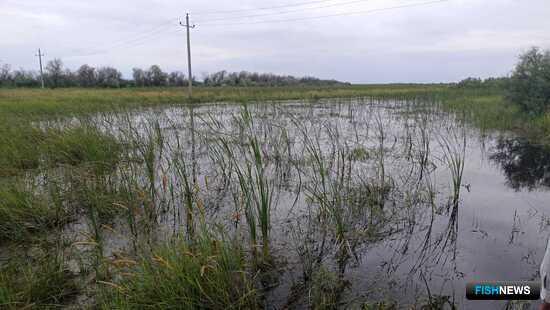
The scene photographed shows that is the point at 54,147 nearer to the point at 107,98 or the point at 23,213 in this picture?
the point at 23,213

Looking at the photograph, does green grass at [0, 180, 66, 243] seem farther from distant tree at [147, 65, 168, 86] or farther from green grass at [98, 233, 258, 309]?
distant tree at [147, 65, 168, 86]

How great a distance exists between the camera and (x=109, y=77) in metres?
52.1

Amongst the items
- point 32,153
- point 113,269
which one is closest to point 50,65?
point 32,153

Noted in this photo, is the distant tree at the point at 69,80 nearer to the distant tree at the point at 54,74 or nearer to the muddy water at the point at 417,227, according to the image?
the distant tree at the point at 54,74

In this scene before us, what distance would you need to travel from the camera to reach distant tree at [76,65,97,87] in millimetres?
48584

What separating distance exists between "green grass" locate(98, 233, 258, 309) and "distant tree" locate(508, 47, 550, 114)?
11.8 metres

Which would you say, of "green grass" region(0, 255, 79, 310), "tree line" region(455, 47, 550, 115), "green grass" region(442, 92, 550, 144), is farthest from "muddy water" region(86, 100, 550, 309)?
"tree line" region(455, 47, 550, 115)

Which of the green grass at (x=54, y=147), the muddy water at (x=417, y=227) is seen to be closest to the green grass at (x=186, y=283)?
the muddy water at (x=417, y=227)

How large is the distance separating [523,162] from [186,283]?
7726 mm

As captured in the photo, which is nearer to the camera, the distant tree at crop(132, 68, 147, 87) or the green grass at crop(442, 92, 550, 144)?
the green grass at crop(442, 92, 550, 144)

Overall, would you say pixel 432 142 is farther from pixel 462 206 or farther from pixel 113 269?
pixel 113 269

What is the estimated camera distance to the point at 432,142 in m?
8.60

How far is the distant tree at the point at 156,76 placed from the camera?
168ft

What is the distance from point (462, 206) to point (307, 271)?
114 inches
